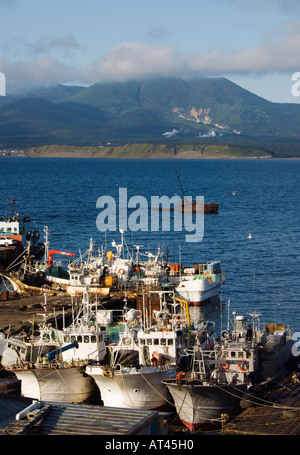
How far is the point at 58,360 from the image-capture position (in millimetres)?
36438

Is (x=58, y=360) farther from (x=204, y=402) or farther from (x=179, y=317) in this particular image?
(x=179, y=317)

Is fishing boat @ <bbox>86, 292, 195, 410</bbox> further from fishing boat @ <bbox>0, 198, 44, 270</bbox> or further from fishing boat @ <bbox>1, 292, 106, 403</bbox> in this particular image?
fishing boat @ <bbox>0, 198, 44, 270</bbox>

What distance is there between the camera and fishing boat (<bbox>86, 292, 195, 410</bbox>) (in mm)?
34438

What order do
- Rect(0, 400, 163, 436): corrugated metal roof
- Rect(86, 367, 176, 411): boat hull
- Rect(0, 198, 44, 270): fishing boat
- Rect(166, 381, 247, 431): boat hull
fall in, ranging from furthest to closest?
Rect(0, 198, 44, 270): fishing boat
Rect(86, 367, 176, 411): boat hull
Rect(166, 381, 247, 431): boat hull
Rect(0, 400, 163, 436): corrugated metal roof

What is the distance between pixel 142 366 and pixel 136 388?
1011 mm

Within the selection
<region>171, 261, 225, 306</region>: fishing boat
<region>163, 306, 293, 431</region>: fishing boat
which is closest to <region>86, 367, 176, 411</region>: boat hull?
<region>163, 306, 293, 431</region>: fishing boat

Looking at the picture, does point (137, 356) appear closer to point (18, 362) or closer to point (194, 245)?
point (18, 362)

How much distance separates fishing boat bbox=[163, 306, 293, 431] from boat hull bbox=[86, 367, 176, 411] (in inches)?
33.1

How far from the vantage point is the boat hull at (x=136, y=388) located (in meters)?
34.3

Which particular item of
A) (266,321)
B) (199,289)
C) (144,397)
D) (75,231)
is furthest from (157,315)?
(75,231)

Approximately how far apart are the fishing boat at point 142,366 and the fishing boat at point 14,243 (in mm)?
33093

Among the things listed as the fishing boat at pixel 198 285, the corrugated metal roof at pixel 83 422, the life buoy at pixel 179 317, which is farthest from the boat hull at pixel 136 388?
the fishing boat at pixel 198 285

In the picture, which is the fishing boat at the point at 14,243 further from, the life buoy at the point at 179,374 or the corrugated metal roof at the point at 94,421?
the corrugated metal roof at the point at 94,421

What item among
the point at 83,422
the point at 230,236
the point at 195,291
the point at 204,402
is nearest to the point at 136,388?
the point at 204,402
